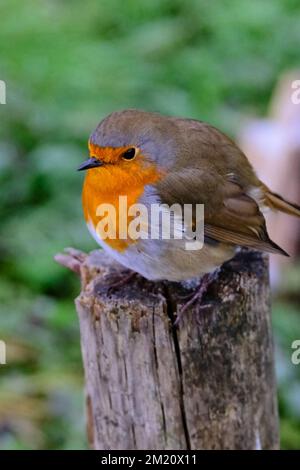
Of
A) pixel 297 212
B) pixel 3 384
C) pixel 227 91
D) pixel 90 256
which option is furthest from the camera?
pixel 227 91

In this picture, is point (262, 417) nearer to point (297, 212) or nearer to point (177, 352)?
point (177, 352)

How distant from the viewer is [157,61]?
6.06 m

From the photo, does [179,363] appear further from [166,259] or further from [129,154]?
[129,154]

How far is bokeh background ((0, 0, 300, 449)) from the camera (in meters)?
3.94

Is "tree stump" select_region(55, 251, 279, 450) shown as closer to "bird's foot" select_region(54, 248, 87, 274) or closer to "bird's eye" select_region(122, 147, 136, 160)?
"bird's foot" select_region(54, 248, 87, 274)

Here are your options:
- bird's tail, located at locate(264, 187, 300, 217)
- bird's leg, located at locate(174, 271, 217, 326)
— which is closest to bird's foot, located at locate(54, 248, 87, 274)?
bird's leg, located at locate(174, 271, 217, 326)

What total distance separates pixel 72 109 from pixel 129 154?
261 cm

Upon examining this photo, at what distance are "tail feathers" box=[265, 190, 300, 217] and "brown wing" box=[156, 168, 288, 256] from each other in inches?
7.4

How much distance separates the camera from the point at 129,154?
9.03ft

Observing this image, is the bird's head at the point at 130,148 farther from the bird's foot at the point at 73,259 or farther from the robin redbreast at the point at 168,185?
the bird's foot at the point at 73,259

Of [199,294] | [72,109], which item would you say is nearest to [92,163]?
[199,294]
